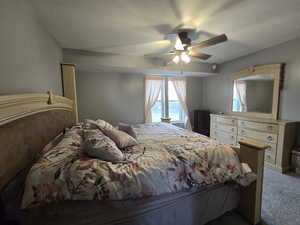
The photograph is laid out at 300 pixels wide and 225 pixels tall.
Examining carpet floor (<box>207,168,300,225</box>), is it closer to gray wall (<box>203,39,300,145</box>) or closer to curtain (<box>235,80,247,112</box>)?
gray wall (<box>203,39,300,145</box>)

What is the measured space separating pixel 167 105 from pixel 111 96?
179 cm

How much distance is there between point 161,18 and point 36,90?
5.62 feet

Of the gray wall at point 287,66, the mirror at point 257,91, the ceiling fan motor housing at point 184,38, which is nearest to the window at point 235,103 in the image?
the mirror at point 257,91

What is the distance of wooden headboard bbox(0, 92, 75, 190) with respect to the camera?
2.75ft

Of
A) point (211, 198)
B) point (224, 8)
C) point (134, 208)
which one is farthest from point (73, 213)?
point (224, 8)

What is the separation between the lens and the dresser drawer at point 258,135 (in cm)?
270

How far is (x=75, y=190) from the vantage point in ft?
3.14

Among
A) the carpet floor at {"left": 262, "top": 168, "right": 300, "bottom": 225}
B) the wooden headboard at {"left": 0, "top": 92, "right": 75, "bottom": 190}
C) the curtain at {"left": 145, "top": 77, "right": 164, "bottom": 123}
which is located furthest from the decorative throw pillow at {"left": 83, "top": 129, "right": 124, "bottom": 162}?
the curtain at {"left": 145, "top": 77, "right": 164, "bottom": 123}

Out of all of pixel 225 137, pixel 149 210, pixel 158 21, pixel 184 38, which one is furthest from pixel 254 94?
pixel 149 210

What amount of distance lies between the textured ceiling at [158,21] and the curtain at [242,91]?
1.03 metres

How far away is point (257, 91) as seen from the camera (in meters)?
3.25

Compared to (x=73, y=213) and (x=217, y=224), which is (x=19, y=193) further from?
(x=217, y=224)

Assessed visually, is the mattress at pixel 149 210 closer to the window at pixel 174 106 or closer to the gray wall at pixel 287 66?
the gray wall at pixel 287 66

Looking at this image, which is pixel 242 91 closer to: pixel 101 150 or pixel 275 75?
pixel 275 75
